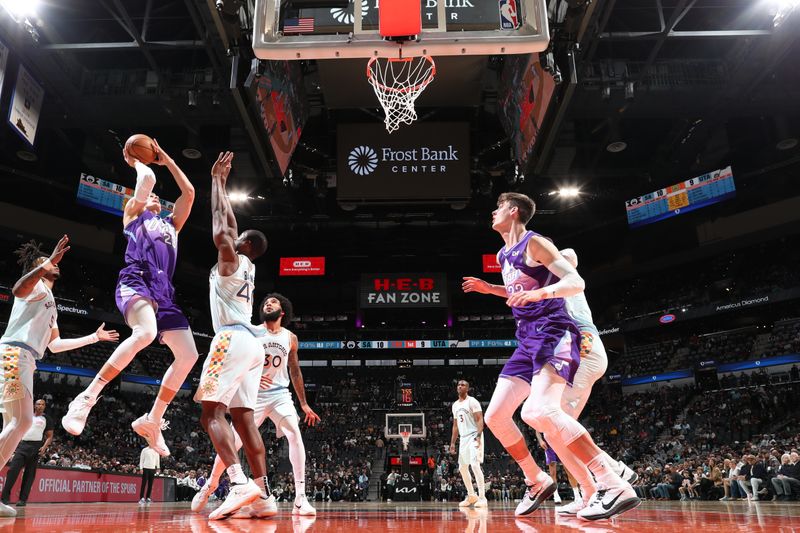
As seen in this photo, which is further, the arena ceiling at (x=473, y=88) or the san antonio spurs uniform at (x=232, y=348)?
the arena ceiling at (x=473, y=88)

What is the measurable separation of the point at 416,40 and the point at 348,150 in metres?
7.53

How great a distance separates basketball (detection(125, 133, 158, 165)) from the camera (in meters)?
4.51

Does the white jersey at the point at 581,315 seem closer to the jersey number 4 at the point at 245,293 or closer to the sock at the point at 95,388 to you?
the jersey number 4 at the point at 245,293

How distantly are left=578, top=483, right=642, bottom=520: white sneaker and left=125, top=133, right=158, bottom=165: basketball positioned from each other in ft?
13.0

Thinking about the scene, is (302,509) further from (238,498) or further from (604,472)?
(604,472)

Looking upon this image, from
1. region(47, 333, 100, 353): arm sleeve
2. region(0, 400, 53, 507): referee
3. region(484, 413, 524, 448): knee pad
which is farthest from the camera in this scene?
region(0, 400, 53, 507): referee

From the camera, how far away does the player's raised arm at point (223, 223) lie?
4.11 metres

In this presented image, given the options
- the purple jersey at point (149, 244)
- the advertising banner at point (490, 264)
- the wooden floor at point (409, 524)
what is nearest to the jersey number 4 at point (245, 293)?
the purple jersey at point (149, 244)

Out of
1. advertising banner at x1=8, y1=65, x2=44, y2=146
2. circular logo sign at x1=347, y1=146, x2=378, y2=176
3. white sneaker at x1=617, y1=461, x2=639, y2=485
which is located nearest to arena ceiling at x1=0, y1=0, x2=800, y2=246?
advertising banner at x1=8, y1=65, x2=44, y2=146

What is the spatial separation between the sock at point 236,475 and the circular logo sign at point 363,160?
1018 centimetres

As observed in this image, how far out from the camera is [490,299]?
34281 mm

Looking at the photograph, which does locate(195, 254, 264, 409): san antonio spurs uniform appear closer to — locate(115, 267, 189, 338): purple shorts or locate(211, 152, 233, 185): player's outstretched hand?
locate(115, 267, 189, 338): purple shorts

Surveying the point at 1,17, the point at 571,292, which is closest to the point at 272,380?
the point at 571,292

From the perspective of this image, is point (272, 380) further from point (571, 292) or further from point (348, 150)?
point (348, 150)
